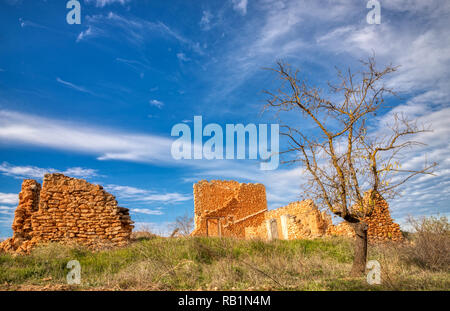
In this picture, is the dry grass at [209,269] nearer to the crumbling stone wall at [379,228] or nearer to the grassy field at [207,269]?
the grassy field at [207,269]

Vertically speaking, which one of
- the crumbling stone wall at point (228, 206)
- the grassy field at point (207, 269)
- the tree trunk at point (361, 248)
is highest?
the crumbling stone wall at point (228, 206)

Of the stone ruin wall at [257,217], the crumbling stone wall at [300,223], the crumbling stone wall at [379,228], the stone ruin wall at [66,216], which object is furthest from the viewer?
the stone ruin wall at [257,217]

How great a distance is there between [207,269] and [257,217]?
687 inches

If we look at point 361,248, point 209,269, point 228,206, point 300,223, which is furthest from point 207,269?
point 228,206

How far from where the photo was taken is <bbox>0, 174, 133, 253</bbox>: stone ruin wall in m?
12.7

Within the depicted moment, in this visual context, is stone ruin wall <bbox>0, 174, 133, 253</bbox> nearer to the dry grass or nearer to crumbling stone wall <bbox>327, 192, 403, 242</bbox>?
the dry grass

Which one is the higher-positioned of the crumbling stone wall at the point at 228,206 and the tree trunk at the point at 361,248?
the crumbling stone wall at the point at 228,206

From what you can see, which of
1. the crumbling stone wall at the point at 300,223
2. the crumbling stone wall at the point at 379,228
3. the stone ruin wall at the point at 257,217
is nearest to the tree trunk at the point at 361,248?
the crumbling stone wall at the point at 300,223

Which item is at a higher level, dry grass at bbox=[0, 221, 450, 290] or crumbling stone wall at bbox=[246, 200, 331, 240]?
crumbling stone wall at bbox=[246, 200, 331, 240]

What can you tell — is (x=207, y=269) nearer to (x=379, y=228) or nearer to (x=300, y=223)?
(x=300, y=223)

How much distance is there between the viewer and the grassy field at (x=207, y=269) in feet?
21.6

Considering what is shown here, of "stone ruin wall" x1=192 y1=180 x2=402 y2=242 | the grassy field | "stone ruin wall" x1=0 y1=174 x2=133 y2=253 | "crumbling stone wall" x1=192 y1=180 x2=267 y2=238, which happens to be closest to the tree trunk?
the grassy field
